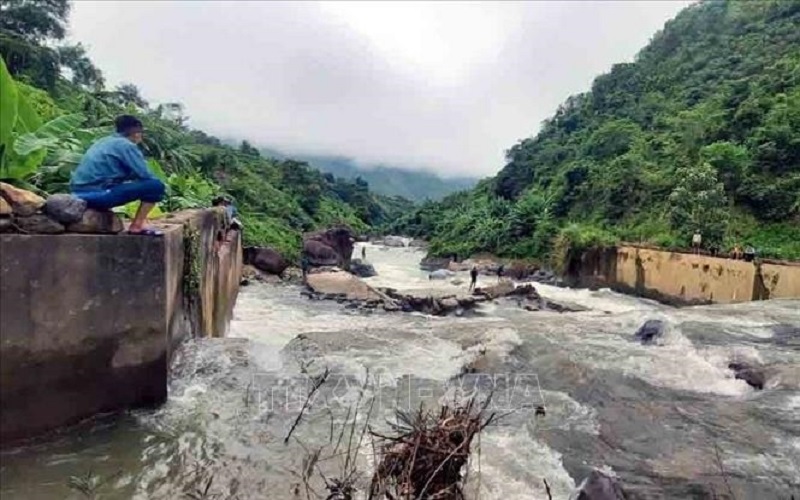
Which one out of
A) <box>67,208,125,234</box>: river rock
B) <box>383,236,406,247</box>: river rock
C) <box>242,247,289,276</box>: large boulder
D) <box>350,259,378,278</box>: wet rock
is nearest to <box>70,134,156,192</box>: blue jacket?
<box>67,208,125,234</box>: river rock

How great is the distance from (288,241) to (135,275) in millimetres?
31896

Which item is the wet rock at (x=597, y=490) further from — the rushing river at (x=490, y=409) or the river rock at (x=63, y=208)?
the river rock at (x=63, y=208)

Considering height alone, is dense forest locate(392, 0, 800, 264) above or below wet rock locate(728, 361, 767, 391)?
above

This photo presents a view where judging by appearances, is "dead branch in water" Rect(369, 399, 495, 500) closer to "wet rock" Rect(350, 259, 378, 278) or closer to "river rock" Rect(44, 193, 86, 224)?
"river rock" Rect(44, 193, 86, 224)

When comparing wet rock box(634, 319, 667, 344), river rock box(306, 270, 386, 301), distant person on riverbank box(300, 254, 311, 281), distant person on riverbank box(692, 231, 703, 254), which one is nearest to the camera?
wet rock box(634, 319, 667, 344)

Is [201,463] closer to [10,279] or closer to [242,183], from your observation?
[10,279]

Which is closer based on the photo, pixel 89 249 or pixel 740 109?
pixel 89 249

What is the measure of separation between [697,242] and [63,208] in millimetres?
24925

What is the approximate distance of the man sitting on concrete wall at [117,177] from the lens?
19.3 feet

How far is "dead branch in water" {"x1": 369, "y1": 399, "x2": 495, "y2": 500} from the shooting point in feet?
13.2

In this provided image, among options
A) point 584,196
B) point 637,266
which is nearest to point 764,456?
point 637,266

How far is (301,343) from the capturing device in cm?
995

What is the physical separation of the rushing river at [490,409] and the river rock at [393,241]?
5507 centimetres

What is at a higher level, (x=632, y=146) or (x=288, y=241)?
(x=632, y=146)
